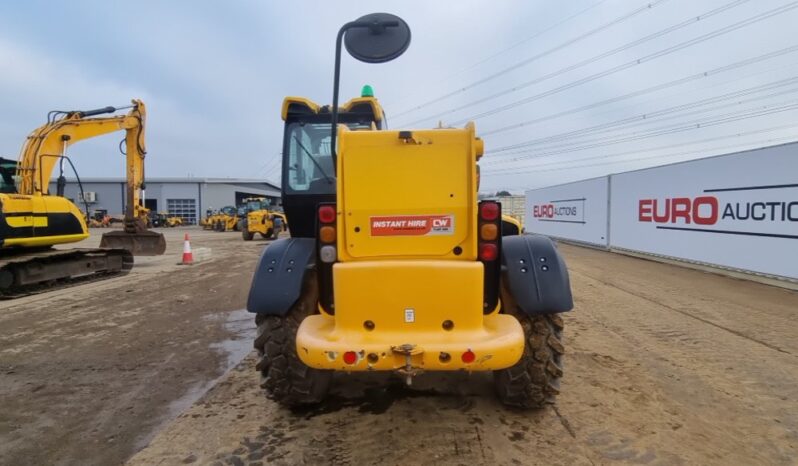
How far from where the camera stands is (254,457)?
287 cm

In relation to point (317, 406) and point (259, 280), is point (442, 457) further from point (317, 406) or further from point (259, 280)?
point (259, 280)

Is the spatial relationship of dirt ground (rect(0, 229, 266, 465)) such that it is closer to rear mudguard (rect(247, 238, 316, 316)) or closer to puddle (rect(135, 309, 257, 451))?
puddle (rect(135, 309, 257, 451))

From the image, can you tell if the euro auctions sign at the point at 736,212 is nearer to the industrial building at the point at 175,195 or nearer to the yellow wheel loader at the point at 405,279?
the yellow wheel loader at the point at 405,279

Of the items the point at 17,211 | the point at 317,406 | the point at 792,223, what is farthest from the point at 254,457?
the point at 792,223

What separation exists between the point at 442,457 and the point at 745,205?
954 cm

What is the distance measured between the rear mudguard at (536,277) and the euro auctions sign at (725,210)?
7.61 metres

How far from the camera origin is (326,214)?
3119 mm

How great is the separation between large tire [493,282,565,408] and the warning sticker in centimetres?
71

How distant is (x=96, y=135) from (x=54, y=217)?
303 cm

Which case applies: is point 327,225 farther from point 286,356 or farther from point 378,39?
point 378,39

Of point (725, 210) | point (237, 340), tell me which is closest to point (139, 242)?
point (237, 340)

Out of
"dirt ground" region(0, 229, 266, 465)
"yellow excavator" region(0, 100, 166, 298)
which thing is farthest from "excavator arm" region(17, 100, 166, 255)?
"dirt ground" region(0, 229, 266, 465)

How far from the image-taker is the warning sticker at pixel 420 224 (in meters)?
3.01

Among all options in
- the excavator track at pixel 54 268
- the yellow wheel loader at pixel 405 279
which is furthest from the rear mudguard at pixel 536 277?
the excavator track at pixel 54 268
